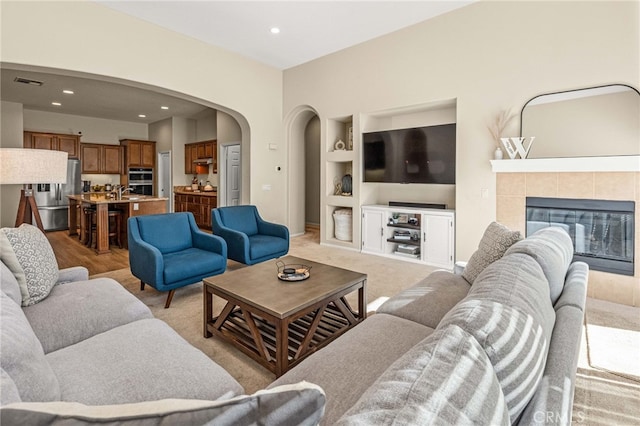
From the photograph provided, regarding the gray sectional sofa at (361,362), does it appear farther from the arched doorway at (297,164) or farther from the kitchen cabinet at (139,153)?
the kitchen cabinet at (139,153)

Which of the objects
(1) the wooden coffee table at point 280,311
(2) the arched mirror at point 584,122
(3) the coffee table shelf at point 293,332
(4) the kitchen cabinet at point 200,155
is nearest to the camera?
(1) the wooden coffee table at point 280,311

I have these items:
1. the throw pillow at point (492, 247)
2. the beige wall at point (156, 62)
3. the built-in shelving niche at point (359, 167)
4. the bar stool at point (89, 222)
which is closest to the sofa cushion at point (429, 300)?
the throw pillow at point (492, 247)

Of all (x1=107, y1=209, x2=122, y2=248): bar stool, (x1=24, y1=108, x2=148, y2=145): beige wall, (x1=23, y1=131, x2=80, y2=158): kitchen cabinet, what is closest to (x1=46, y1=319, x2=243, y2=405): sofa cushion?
(x1=107, y1=209, x2=122, y2=248): bar stool

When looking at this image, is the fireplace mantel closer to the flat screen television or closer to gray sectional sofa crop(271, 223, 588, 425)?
the flat screen television

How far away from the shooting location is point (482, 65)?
13.3 ft

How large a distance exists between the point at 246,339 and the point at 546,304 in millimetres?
1907

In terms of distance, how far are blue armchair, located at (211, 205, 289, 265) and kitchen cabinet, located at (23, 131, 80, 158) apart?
5.55m

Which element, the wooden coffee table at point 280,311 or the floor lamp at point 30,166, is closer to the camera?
the wooden coffee table at point 280,311

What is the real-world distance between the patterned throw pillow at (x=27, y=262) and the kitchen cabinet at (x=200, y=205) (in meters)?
5.61

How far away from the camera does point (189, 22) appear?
4.43 meters

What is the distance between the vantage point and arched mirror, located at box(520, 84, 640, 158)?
3232mm

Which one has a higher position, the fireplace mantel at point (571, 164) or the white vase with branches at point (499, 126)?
the white vase with branches at point (499, 126)

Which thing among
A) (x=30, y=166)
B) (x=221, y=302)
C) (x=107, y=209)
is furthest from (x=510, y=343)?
(x=107, y=209)

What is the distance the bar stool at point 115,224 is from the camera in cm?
582
